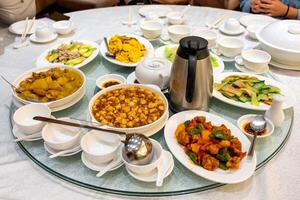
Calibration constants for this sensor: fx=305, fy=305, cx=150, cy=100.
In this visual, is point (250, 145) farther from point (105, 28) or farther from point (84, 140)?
point (105, 28)

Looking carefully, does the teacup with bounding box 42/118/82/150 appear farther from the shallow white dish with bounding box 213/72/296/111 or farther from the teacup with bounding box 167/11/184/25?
the teacup with bounding box 167/11/184/25

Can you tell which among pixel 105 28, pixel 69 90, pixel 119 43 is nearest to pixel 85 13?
pixel 105 28

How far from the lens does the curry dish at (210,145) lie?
0.96 m

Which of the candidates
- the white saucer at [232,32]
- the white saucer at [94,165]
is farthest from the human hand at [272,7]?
the white saucer at [94,165]

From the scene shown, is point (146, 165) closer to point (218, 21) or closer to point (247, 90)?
point (247, 90)

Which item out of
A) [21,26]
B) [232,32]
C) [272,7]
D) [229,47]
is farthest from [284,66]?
[21,26]

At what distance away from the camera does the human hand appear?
2.20 meters

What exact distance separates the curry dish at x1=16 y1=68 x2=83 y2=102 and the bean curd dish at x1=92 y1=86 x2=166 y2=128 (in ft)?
0.55

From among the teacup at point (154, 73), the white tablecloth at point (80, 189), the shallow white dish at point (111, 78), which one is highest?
the teacup at point (154, 73)

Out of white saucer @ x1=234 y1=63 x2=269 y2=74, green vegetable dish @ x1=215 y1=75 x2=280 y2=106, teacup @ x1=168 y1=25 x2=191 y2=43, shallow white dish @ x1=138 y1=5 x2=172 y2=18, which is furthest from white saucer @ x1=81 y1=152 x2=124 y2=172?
shallow white dish @ x1=138 y1=5 x2=172 y2=18

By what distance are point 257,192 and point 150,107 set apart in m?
0.47

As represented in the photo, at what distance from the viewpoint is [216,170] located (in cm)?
96

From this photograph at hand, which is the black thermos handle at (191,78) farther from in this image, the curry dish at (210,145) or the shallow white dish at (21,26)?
the shallow white dish at (21,26)

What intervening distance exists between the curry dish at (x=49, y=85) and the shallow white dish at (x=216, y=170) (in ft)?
1.50
